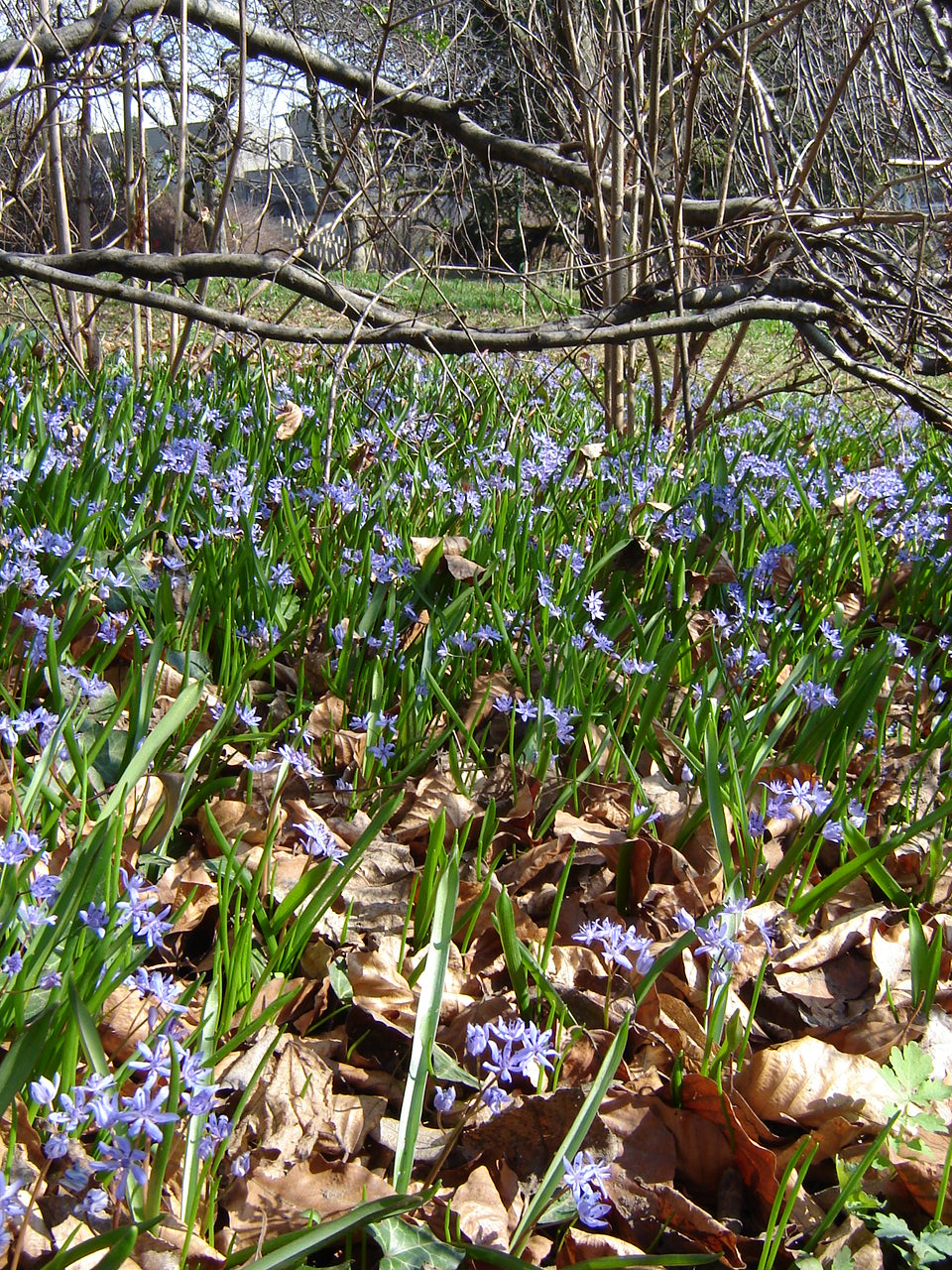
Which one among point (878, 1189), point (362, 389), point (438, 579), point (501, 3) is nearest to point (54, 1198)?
point (878, 1189)

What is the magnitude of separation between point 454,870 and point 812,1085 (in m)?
0.60

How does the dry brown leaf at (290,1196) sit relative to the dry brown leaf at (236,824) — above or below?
below

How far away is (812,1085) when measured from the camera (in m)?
1.47

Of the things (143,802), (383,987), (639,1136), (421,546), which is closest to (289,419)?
(421,546)

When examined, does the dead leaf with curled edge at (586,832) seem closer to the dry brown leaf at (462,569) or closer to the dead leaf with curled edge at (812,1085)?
the dead leaf with curled edge at (812,1085)

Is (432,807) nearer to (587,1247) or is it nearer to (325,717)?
(325,717)

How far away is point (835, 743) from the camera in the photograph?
79.9 inches

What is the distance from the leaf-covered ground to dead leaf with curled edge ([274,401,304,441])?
605 millimetres

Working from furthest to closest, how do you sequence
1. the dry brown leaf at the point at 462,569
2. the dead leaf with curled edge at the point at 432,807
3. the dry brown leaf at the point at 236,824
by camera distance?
1. the dry brown leaf at the point at 462,569
2. the dead leaf with curled edge at the point at 432,807
3. the dry brown leaf at the point at 236,824

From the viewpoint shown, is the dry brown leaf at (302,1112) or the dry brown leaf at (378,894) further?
the dry brown leaf at (378,894)

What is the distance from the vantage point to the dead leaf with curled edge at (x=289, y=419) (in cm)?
392

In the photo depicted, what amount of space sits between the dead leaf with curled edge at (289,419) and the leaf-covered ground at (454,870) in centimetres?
60

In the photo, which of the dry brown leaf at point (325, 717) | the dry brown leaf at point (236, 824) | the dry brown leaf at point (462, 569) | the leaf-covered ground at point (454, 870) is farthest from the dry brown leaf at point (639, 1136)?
the dry brown leaf at point (462, 569)

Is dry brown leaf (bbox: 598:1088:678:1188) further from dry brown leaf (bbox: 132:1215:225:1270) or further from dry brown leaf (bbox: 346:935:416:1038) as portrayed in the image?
dry brown leaf (bbox: 132:1215:225:1270)
